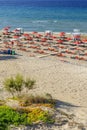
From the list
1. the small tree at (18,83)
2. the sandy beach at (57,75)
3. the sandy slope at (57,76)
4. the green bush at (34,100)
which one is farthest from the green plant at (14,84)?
the sandy slope at (57,76)

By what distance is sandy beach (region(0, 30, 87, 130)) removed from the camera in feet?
48.5

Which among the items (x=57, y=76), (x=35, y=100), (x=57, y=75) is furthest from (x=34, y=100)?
(x=57, y=75)

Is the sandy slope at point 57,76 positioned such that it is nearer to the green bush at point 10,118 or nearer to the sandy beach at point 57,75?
the sandy beach at point 57,75

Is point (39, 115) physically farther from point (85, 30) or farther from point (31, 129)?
point (85, 30)

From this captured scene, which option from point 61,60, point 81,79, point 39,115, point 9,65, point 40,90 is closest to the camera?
point 39,115

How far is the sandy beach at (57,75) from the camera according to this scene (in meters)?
14.8

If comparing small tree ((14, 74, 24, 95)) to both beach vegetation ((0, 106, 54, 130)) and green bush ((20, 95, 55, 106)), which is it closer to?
green bush ((20, 95, 55, 106))

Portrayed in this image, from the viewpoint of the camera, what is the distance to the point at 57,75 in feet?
67.3

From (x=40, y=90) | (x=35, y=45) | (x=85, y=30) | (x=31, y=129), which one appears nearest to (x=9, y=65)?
(x=40, y=90)

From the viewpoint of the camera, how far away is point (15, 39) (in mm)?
33500

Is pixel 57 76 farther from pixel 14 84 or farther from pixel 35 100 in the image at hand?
pixel 35 100

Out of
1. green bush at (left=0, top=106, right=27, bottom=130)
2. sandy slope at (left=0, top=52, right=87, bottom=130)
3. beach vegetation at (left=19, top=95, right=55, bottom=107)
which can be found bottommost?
sandy slope at (left=0, top=52, right=87, bottom=130)

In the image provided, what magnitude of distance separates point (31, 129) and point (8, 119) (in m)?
0.74

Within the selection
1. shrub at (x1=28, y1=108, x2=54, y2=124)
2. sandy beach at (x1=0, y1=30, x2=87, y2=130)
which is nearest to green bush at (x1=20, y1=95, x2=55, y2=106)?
sandy beach at (x1=0, y1=30, x2=87, y2=130)
